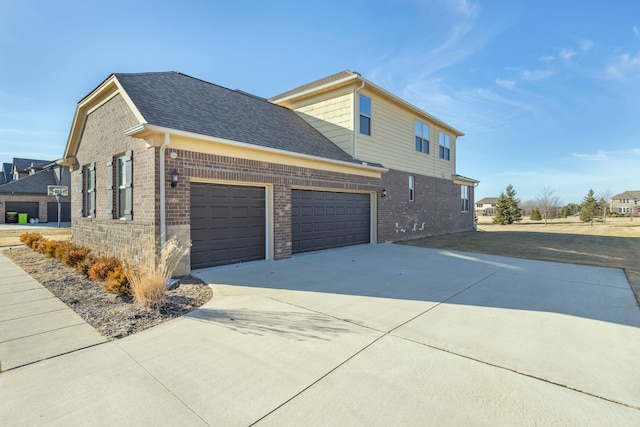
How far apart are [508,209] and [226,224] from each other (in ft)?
126

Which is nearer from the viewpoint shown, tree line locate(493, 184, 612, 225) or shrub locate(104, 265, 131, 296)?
shrub locate(104, 265, 131, 296)

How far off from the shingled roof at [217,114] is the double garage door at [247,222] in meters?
1.48

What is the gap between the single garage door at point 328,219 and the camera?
10.3 metres

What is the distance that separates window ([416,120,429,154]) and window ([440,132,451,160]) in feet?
6.41

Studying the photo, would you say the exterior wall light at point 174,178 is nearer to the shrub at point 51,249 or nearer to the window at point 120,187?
the window at point 120,187

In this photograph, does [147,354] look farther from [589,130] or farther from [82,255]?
[589,130]

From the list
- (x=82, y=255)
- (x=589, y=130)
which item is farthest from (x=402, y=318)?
(x=589, y=130)

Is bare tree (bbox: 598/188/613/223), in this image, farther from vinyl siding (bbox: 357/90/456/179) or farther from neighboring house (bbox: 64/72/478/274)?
neighboring house (bbox: 64/72/478/274)

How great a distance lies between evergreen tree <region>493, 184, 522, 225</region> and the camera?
120 ft

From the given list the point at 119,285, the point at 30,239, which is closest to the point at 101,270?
the point at 119,285

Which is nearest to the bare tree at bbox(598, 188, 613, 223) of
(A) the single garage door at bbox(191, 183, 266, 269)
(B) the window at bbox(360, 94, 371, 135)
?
(B) the window at bbox(360, 94, 371, 135)

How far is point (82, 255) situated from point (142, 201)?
2727mm

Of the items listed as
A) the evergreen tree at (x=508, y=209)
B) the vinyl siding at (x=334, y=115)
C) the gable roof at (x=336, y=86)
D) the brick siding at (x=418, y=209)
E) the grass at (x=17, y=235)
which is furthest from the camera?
the evergreen tree at (x=508, y=209)

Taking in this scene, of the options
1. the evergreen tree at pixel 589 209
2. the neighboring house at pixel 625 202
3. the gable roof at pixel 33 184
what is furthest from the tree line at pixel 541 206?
the neighboring house at pixel 625 202
